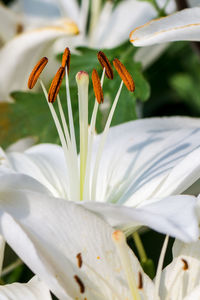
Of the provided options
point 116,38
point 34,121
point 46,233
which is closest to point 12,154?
point 34,121

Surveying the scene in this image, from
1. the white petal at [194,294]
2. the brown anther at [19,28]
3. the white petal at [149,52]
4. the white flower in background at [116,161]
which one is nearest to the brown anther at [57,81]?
the white flower in background at [116,161]

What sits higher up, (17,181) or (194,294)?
(17,181)

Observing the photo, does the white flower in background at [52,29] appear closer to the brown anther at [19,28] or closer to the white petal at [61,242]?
the brown anther at [19,28]

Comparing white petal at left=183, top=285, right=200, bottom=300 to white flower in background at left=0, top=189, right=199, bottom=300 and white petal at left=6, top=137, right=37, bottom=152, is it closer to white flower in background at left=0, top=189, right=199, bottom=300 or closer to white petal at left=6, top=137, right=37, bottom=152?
white flower in background at left=0, top=189, right=199, bottom=300

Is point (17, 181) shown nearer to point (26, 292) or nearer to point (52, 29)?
point (26, 292)

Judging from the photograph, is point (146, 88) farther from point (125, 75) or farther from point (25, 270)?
point (25, 270)

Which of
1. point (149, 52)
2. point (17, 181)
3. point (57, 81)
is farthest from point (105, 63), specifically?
point (149, 52)
